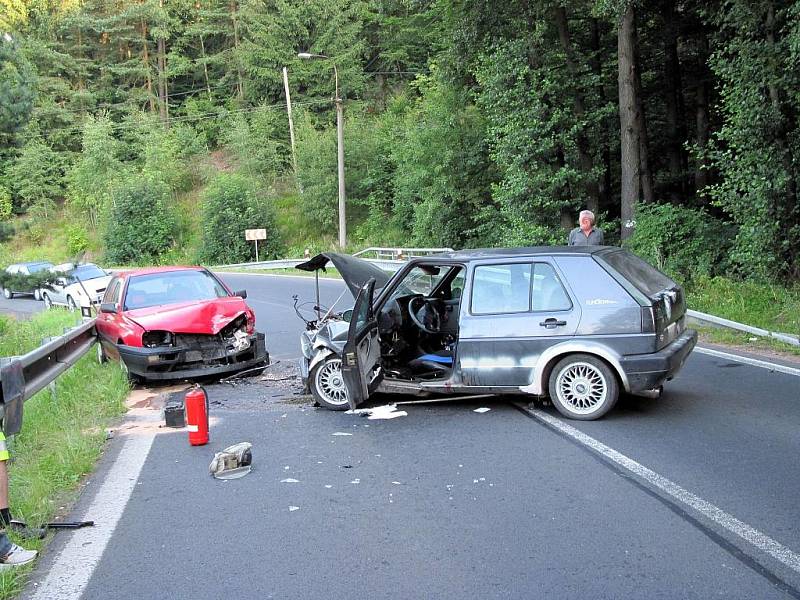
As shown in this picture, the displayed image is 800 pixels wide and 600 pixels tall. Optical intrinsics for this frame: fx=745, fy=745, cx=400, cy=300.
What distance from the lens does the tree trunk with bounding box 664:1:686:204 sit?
24547 mm

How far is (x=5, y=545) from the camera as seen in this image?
419cm

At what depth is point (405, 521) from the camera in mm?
4758

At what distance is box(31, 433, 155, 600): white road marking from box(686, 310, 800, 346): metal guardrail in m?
9.03

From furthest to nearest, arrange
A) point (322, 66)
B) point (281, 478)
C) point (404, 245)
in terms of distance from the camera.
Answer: point (322, 66), point (404, 245), point (281, 478)

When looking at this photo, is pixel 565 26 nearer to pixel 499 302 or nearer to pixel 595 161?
pixel 595 161

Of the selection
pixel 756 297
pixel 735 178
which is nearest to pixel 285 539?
pixel 756 297

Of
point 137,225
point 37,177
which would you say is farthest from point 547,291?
point 37,177

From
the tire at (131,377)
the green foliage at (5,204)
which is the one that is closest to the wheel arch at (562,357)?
the tire at (131,377)

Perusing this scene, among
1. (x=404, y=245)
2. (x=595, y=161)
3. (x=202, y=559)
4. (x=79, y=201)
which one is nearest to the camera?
(x=202, y=559)

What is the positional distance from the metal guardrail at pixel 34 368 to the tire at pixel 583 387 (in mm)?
4524

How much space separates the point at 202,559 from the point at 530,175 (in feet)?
66.6

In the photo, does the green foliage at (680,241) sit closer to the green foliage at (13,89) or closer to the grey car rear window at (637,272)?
the grey car rear window at (637,272)

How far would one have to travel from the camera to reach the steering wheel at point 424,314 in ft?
27.2

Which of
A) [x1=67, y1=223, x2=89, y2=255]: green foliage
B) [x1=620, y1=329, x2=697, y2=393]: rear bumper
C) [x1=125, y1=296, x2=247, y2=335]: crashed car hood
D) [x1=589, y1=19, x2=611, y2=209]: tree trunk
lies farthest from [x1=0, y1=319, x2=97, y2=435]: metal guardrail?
[x1=67, y1=223, x2=89, y2=255]: green foliage
